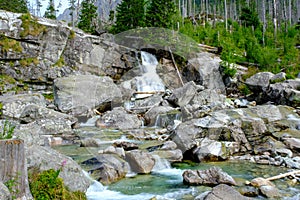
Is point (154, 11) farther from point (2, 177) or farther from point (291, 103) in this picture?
point (2, 177)

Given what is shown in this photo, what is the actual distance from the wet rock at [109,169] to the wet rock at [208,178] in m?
1.83

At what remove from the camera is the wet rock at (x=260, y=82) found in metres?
20.3

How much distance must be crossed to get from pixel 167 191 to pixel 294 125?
7.83m

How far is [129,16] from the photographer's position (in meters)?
32.5

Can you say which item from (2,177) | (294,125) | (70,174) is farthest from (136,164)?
(294,125)

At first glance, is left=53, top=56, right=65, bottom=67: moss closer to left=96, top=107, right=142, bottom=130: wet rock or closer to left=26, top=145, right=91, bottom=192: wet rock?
left=96, top=107, right=142, bottom=130: wet rock

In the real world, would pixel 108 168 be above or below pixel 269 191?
above

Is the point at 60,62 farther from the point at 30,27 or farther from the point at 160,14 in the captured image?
the point at 160,14

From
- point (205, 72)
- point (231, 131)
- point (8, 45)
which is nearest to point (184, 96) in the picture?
point (205, 72)

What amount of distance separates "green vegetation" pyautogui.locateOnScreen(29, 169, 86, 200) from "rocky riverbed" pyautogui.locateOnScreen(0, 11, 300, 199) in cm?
51

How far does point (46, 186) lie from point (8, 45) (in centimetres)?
2201

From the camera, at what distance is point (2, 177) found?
443cm

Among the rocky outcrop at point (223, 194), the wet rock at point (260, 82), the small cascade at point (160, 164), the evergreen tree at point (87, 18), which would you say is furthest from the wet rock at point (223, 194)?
the evergreen tree at point (87, 18)

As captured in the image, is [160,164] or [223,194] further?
[160,164]
